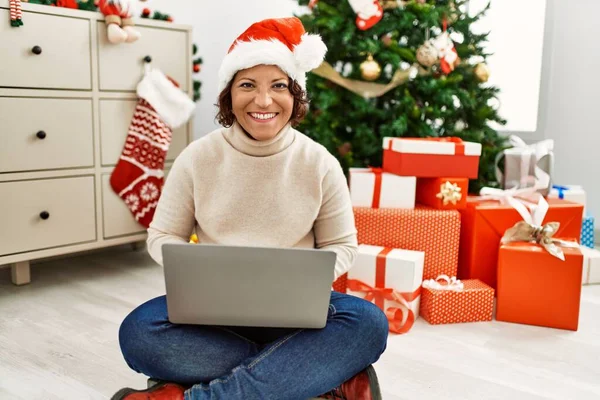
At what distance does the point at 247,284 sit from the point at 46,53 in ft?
4.39

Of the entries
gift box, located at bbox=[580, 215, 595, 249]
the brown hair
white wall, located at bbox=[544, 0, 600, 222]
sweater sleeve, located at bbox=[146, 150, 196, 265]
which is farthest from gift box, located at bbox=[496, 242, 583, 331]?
white wall, located at bbox=[544, 0, 600, 222]

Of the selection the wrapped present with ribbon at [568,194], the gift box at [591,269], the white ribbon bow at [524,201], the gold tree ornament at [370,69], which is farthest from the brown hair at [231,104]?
the gift box at [591,269]

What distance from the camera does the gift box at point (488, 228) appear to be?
191 cm

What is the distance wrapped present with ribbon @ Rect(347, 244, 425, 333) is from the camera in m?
1.73

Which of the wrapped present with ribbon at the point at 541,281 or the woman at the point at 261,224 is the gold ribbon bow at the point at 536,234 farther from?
the woman at the point at 261,224

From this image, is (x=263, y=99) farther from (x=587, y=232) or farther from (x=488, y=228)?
(x=587, y=232)

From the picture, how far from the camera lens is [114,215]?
2.20 meters

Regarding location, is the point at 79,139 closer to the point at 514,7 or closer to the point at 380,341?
the point at 380,341

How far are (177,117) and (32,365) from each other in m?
1.10

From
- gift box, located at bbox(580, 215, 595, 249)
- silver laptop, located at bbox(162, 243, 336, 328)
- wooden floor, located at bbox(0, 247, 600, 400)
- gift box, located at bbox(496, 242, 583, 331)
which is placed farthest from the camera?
gift box, located at bbox(580, 215, 595, 249)

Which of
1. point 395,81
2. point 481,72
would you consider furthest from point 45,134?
point 481,72

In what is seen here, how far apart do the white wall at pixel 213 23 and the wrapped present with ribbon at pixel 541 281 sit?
1.60m

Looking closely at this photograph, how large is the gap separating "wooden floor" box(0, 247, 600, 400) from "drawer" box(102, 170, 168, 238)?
240mm

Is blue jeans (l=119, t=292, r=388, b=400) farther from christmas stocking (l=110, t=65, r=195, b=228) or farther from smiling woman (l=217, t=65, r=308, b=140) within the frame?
christmas stocking (l=110, t=65, r=195, b=228)
